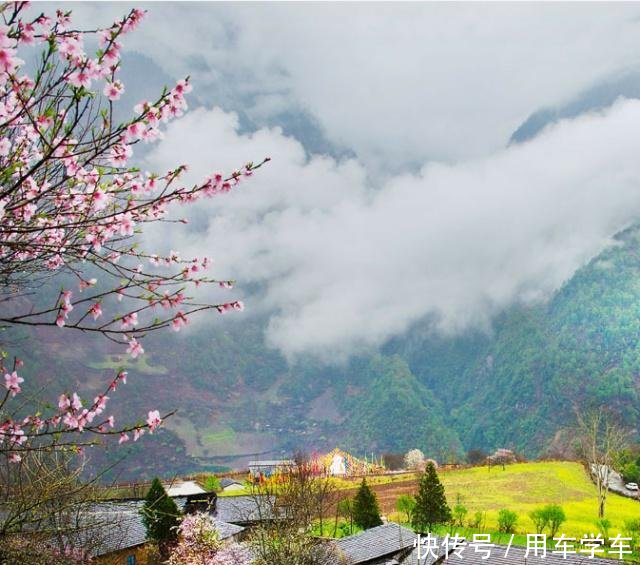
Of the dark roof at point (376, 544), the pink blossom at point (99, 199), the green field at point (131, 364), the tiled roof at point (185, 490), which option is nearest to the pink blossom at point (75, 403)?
the pink blossom at point (99, 199)

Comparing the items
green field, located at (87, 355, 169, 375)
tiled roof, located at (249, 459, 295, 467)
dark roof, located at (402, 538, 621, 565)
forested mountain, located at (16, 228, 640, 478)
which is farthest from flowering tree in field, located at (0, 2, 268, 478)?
green field, located at (87, 355, 169, 375)

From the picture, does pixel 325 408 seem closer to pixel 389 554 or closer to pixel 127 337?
pixel 389 554

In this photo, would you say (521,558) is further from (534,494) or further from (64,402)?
(534,494)

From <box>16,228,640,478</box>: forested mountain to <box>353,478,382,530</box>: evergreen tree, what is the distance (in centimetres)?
6085

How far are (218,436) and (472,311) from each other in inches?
3826

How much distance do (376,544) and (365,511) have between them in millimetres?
8190

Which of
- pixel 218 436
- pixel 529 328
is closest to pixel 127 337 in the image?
pixel 529 328

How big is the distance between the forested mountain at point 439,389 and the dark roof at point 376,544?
67.5m

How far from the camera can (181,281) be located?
4.41m

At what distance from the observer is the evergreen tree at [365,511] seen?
3195 centimetres

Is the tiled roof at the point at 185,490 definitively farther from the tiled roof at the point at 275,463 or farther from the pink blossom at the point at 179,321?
the pink blossom at the point at 179,321

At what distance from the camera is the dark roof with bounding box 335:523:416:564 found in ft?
75.0

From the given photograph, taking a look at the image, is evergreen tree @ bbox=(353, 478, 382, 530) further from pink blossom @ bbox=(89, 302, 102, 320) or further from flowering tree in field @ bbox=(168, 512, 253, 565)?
pink blossom @ bbox=(89, 302, 102, 320)

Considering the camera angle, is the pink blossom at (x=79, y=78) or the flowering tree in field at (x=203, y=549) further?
the flowering tree in field at (x=203, y=549)
